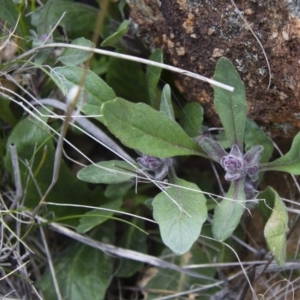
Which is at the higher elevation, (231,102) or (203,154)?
(231,102)

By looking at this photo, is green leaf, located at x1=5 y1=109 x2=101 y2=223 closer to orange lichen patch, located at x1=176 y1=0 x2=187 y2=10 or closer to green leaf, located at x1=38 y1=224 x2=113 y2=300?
green leaf, located at x1=38 y1=224 x2=113 y2=300

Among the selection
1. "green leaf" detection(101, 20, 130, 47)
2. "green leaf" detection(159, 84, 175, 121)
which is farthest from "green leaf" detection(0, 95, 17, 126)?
"green leaf" detection(159, 84, 175, 121)

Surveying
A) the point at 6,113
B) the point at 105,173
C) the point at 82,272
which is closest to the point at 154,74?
the point at 105,173

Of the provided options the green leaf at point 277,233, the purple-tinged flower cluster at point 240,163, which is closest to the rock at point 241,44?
the purple-tinged flower cluster at point 240,163

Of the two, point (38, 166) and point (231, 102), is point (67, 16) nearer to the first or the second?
point (38, 166)

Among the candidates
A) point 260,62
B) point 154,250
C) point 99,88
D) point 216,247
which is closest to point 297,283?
point 216,247
